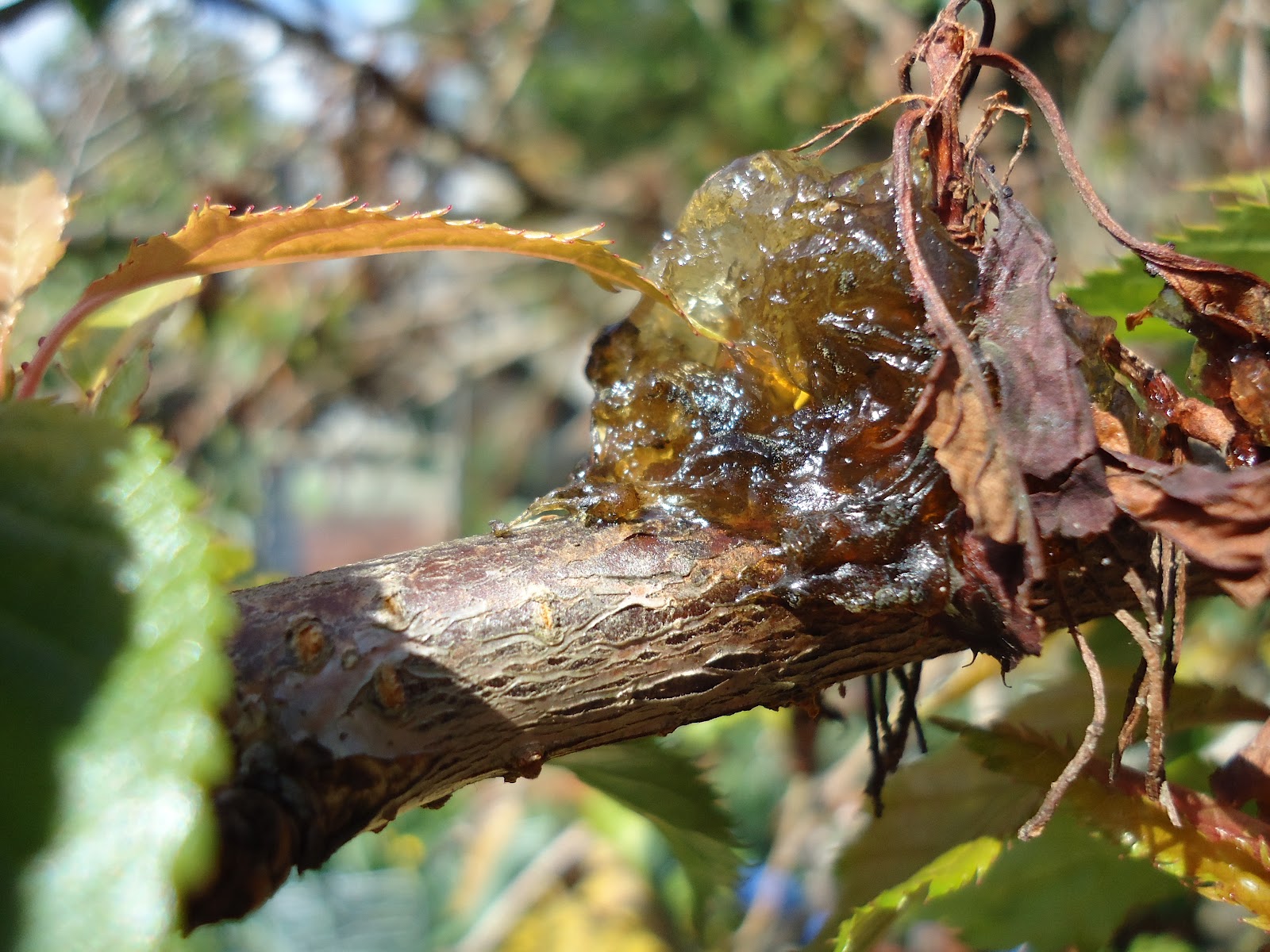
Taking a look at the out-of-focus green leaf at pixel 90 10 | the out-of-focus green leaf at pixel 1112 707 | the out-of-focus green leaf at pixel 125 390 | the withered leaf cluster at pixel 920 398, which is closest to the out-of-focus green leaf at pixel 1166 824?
the out-of-focus green leaf at pixel 1112 707

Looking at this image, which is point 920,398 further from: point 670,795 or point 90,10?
point 90,10

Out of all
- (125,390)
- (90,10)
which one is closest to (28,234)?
(125,390)

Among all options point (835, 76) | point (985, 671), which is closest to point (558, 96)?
point (835, 76)

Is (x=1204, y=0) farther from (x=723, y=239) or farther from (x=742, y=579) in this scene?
(x=742, y=579)

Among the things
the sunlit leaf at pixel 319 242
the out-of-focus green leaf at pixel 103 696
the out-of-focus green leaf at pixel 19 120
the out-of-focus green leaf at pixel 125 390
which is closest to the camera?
the out-of-focus green leaf at pixel 103 696

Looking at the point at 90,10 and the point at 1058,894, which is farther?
the point at 90,10

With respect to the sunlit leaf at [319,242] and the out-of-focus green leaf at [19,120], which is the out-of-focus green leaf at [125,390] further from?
the out-of-focus green leaf at [19,120]

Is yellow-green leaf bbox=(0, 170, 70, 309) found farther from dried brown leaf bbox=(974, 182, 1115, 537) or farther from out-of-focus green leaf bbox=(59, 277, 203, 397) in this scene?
dried brown leaf bbox=(974, 182, 1115, 537)

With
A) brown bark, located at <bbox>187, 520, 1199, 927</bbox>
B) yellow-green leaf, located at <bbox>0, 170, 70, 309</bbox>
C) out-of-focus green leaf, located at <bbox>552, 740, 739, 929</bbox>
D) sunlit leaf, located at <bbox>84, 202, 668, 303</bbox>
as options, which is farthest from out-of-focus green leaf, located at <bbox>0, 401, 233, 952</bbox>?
out-of-focus green leaf, located at <bbox>552, 740, 739, 929</bbox>
